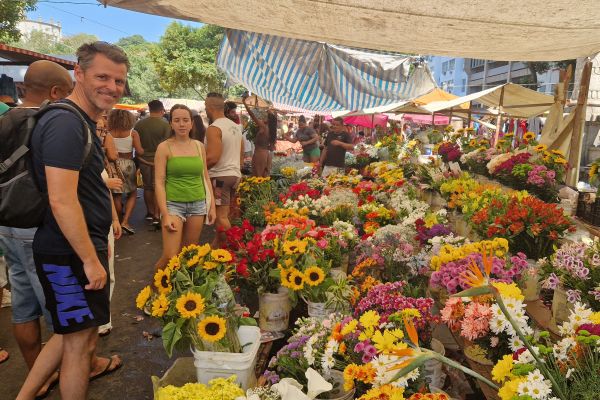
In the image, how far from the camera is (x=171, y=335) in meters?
2.38

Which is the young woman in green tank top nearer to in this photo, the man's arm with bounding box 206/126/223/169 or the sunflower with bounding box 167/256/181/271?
the man's arm with bounding box 206/126/223/169

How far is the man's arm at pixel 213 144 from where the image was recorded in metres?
4.73

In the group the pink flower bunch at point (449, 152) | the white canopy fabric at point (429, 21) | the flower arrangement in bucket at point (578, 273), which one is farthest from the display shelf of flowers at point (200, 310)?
the pink flower bunch at point (449, 152)

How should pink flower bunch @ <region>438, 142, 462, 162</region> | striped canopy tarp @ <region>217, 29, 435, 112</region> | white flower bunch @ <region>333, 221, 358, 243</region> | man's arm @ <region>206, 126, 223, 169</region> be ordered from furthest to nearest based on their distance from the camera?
pink flower bunch @ <region>438, 142, 462, 162</region>, striped canopy tarp @ <region>217, 29, 435, 112</region>, man's arm @ <region>206, 126, 223, 169</region>, white flower bunch @ <region>333, 221, 358, 243</region>

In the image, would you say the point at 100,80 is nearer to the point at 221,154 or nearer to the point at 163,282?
the point at 163,282

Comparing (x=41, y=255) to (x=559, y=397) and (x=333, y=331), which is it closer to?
(x=333, y=331)

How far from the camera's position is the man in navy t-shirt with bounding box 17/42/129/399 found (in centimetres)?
199

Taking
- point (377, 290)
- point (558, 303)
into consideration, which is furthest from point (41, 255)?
point (558, 303)

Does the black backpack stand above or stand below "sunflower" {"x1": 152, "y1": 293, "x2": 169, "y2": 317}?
above

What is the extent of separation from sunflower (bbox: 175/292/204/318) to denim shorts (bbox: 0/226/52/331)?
28.3 inches

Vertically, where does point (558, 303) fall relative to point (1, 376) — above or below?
above

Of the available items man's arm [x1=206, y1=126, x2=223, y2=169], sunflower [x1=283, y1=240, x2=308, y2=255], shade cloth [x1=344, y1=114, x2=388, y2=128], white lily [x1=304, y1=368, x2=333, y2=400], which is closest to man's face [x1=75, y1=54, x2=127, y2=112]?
sunflower [x1=283, y1=240, x2=308, y2=255]

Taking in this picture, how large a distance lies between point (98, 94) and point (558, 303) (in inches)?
98.0

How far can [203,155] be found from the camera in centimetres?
412
